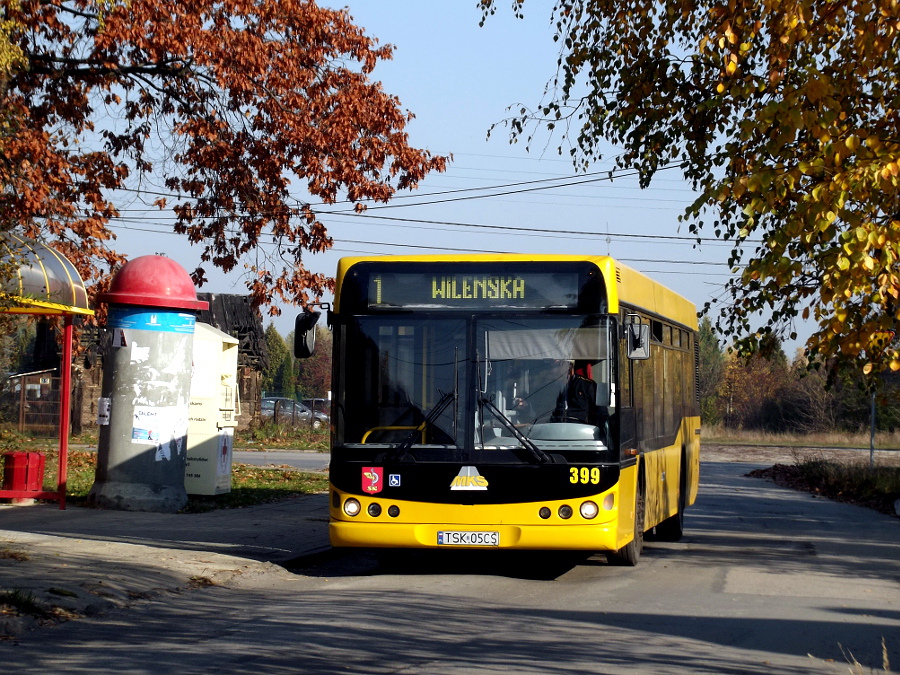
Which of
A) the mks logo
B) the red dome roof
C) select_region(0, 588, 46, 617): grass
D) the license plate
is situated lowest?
select_region(0, 588, 46, 617): grass

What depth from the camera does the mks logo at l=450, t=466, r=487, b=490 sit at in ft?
34.4

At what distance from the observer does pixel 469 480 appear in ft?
34.4

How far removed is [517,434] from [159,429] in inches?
290

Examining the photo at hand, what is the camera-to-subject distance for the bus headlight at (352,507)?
10688 mm

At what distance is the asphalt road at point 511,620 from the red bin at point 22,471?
5.46 meters

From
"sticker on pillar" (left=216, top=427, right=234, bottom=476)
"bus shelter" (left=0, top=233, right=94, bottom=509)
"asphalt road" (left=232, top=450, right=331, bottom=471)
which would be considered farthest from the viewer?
"asphalt road" (left=232, top=450, right=331, bottom=471)

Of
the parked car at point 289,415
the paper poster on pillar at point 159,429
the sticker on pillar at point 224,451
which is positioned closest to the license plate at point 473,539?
the paper poster on pillar at point 159,429

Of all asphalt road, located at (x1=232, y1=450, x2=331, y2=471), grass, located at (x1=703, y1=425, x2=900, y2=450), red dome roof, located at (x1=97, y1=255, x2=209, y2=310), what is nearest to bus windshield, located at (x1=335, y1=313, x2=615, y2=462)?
red dome roof, located at (x1=97, y1=255, x2=209, y2=310)

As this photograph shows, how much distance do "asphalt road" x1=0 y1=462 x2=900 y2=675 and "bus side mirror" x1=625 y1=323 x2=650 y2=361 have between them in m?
2.12

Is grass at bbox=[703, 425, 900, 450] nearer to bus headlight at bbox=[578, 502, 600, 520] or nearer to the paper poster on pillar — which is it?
the paper poster on pillar

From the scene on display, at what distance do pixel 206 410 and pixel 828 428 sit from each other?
5560 centimetres

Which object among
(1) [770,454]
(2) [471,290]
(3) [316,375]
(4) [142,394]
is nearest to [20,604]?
(2) [471,290]

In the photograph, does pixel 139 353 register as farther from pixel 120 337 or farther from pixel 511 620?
pixel 511 620

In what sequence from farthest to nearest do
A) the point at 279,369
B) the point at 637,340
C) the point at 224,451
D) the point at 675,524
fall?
the point at 279,369, the point at 224,451, the point at 675,524, the point at 637,340
